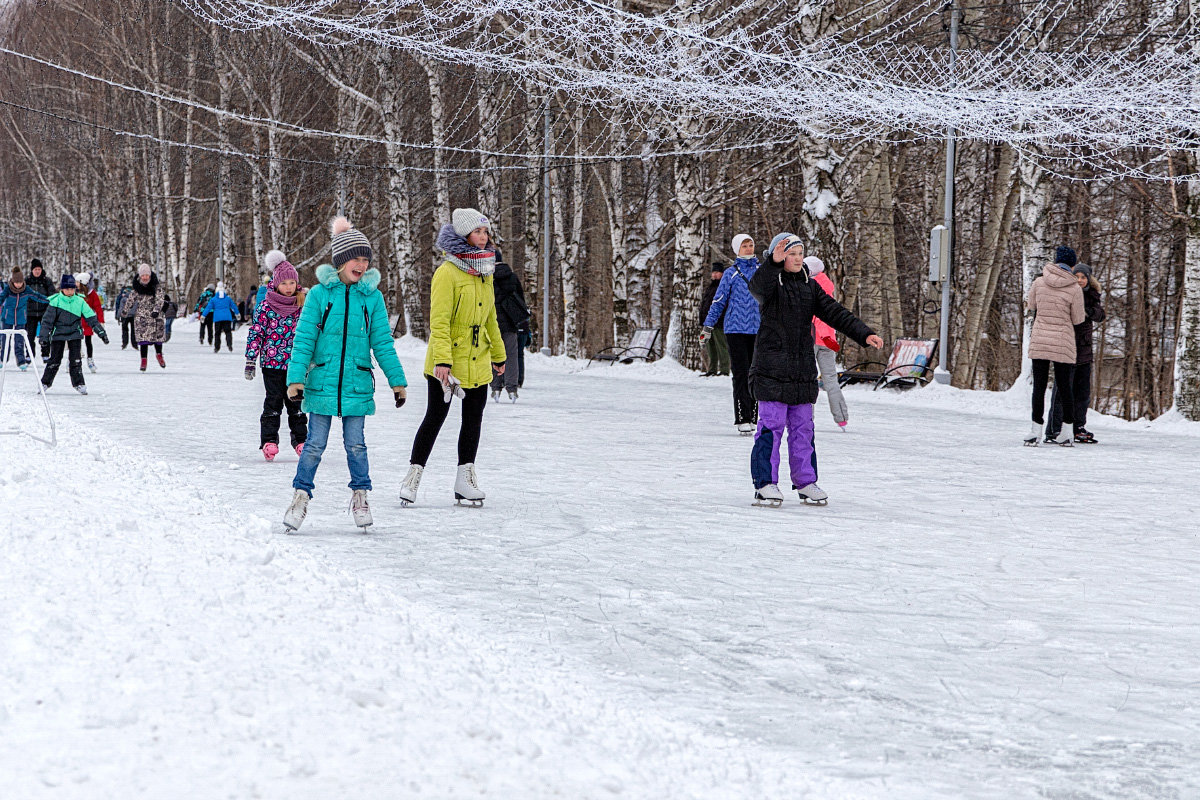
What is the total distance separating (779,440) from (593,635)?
371 centimetres

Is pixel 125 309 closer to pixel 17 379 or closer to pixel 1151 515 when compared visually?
pixel 17 379

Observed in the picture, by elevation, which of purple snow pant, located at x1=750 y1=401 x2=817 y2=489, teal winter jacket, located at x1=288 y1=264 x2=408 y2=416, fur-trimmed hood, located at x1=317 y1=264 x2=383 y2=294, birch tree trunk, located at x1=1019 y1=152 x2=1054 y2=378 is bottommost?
purple snow pant, located at x1=750 y1=401 x2=817 y2=489

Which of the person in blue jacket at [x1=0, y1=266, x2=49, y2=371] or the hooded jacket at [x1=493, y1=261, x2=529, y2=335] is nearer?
the hooded jacket at [x1=493, y1=261, x2=529, y2=335]

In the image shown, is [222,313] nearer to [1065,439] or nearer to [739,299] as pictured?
[739,299]

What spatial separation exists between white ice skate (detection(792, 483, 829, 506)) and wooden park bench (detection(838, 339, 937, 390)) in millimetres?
11088

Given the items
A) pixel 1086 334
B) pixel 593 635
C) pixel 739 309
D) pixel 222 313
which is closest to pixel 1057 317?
pixel 1086 334

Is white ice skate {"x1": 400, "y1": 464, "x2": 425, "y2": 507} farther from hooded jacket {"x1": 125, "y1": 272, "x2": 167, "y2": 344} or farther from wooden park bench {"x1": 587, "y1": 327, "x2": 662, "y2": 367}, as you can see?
wooden park bench {"x1": 587, "y1": 327, "x2": 662, "y2": 367}

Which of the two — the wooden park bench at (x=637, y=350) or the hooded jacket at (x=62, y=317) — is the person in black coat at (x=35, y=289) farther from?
the wooden park bench at (x=637, y=350)

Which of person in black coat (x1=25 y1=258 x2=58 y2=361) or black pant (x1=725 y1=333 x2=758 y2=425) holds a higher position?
person in black coat (x1=25 y1=258 x2=58 y2=361)

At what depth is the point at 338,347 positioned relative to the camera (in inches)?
291

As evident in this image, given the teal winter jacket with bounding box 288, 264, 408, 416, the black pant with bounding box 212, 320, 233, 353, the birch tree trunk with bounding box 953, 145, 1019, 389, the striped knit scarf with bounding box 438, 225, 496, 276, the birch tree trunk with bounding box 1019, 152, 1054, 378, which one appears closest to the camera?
the teal winter jacket with bounding box 288, 264, 408, 416

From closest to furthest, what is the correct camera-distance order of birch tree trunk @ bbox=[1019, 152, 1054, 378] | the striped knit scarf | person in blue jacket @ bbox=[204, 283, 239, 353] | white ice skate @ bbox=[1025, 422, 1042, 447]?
1. the striped knit scarf
2. white ice skate @ bbox=[1025, 422, 1042, 447]
3. birch tree trunk @ bbox=[1019, 152, 1054, 378]
4. person in blue jacket @ bbox=[204, 283, 239, 353]

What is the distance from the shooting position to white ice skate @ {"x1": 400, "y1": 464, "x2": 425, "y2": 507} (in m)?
8.45

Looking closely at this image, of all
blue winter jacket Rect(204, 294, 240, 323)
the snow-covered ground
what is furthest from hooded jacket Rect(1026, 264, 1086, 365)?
blue winter jacket Rect(204, 294, 240, 323)
